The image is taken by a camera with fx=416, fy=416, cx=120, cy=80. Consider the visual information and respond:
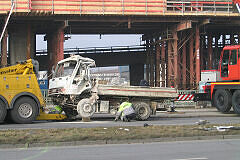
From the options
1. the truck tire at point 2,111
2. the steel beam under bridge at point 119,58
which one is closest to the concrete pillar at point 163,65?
the steel beam under bridge at point 119,58

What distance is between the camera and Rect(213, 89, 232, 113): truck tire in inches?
929

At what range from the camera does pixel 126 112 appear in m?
18.9

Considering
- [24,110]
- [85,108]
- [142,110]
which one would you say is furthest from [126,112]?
[24,110]

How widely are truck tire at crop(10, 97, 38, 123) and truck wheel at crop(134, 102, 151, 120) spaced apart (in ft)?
15.6

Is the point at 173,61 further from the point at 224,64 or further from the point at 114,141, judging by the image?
the point at 114,141

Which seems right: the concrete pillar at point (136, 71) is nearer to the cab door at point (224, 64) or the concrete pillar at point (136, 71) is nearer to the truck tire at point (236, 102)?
the cab door at point (224, 64)

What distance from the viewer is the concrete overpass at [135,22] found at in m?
34.6

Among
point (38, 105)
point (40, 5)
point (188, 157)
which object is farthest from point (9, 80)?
point (40, 5)

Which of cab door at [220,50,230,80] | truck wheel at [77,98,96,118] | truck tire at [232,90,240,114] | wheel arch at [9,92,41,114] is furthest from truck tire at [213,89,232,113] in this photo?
wheel arch at [9,92,41,114]

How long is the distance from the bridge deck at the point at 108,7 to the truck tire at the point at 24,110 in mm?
16104

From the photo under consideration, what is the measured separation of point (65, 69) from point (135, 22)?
1940 centimetres

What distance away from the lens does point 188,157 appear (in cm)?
1003

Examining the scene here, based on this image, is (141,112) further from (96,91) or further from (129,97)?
(96,91)

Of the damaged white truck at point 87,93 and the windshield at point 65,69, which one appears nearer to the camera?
the damaged white truck at point 87,93
